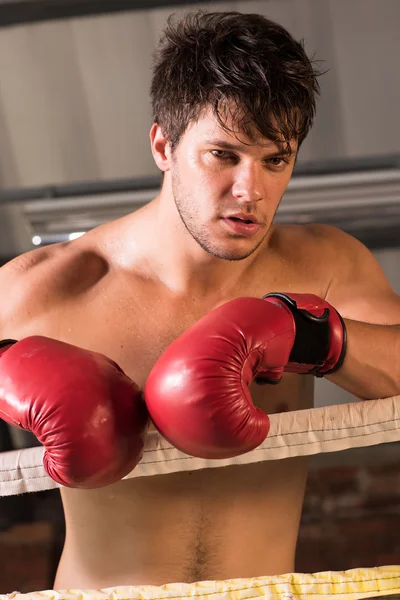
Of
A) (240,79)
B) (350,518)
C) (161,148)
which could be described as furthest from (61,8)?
(350,518)

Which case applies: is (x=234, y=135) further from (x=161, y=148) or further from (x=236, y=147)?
(x=161, y=148)

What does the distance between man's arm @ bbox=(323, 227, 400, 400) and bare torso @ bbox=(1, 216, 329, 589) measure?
188 mm

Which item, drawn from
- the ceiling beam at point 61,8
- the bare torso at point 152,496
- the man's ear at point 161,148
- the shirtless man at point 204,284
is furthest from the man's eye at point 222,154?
the ceiling beam at point 61,8

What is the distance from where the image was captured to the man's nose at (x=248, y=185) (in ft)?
4.09

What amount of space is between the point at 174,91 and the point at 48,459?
0.70 meters

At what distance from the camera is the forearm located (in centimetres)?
121

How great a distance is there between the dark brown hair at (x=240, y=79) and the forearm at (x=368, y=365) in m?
0.35

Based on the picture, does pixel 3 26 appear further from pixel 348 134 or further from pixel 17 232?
pixel 348 134

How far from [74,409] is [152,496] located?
432 mm

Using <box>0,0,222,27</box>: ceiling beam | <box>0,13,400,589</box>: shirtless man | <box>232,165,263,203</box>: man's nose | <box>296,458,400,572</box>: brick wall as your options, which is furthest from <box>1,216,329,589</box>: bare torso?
<box>0,0,222,27</box>: ceiling beam

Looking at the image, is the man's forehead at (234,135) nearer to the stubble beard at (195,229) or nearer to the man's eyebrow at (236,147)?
the man's eyebrow at (236,147)

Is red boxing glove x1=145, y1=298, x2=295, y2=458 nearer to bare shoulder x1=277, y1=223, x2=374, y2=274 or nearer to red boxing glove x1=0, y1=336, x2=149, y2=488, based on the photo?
red boxing glove x1=0, y1=336, x2=149, y2=488

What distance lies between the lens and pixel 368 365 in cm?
123

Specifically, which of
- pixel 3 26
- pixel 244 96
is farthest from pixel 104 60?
pixel 244 96
